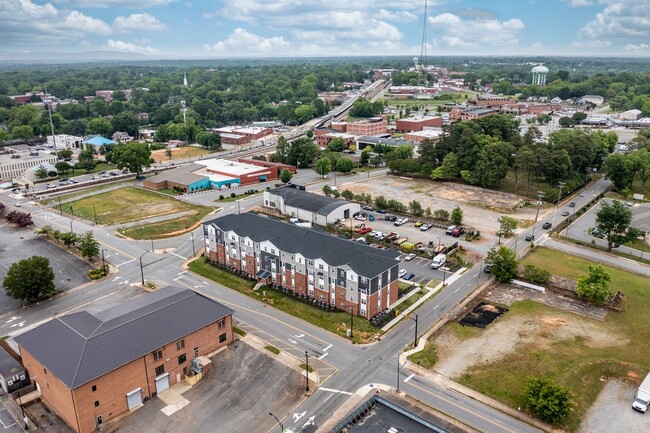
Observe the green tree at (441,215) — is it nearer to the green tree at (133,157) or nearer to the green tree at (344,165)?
the green tree at (344,165)

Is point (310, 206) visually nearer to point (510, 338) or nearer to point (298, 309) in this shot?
point (298, 309)

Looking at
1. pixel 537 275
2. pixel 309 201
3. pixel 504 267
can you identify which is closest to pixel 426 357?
pixel 504 267

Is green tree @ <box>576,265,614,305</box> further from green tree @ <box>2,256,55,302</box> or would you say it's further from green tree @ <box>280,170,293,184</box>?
green tree @ <box>280,170,293,184</box>

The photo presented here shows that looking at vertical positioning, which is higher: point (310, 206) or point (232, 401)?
point (310, 206)

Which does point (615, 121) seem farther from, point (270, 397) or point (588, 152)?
point (270, 397)

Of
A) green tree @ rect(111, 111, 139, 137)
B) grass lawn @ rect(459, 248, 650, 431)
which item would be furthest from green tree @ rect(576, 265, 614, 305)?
green tree @ rect(111, 111, 139, 137)

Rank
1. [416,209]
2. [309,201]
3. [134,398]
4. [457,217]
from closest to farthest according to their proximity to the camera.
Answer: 1. [134,398]
2. [457,217]
3. [416,209]
4. [309,201]

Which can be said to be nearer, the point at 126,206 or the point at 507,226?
the point at 507,226
